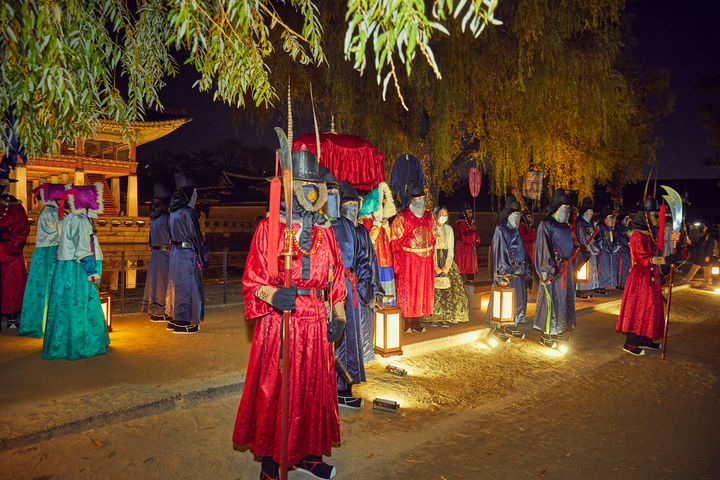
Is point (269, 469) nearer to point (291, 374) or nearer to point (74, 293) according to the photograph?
point (291, 374)

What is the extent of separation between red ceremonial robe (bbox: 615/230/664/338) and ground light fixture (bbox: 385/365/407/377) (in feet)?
11.6

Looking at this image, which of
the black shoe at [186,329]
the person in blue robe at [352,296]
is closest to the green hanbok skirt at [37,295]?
the black shoe at [186,329]

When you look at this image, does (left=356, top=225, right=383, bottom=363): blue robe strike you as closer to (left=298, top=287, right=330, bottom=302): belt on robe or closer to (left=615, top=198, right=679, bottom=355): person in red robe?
(left=298, top=287, right=330, bottom=302): belt on robe

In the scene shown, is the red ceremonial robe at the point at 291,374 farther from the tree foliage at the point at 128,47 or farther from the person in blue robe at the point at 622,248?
the person in blue robe at the point at 622,248

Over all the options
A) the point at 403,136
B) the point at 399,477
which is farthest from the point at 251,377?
the point at 403,136

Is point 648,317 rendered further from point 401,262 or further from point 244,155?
point 244,155

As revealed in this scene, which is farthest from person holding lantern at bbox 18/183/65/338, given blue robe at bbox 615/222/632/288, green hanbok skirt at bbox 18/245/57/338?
blue robe at bbox 615/222/632/288

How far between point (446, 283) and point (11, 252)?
710 cm

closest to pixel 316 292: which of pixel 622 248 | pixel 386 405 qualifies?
pixel 386 405

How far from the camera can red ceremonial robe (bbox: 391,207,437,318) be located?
7.42 m

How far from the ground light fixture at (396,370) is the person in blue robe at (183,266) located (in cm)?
331

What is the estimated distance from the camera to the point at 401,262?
761 centimetres

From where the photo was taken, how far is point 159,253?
8148 millimetres

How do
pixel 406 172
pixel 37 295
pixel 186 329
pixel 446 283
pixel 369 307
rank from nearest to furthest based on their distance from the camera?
pixel 369 307 < pixel 37 295 < pixel 186 329 < pixel 446 283 < pixel 406 172
